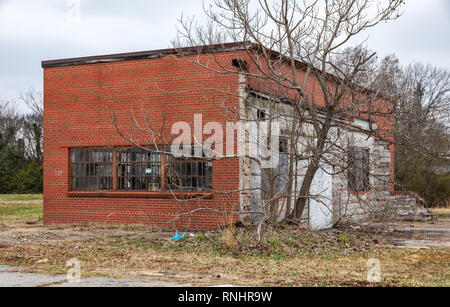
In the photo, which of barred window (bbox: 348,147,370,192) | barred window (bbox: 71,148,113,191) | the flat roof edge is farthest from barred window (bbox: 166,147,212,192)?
barred window (bbox: 348,147,370,192)

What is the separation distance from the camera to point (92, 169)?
61.2 ft

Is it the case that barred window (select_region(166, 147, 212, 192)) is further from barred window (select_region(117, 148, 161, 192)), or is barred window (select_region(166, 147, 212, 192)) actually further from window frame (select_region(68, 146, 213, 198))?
barred window (select_region(117, 148, 161, 192))

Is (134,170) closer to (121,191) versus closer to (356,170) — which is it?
(121,191)

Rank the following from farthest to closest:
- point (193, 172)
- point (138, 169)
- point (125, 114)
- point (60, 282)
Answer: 1. point (125, 114)
2. point (138, 169)
3. point (193, 172)
4. point (60, 282)

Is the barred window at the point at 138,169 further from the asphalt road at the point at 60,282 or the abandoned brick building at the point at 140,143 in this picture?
the asphalt road at the point at 60,282

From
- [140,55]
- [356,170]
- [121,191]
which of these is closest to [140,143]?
[121,191]

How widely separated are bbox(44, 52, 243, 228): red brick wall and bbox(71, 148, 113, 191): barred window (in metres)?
0.26

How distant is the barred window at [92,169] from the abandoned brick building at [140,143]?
0.11 ft

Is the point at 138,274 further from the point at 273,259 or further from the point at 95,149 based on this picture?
the point at 95,149

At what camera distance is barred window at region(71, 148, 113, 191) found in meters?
18.3

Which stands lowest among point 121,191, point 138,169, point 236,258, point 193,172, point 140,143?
point 236,258

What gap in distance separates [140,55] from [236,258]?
8.66m
